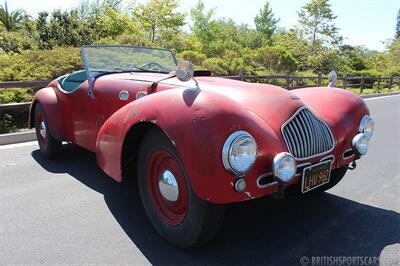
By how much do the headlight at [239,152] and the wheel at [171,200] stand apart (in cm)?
34

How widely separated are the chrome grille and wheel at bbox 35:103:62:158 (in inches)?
126

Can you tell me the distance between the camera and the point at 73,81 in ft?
15.5

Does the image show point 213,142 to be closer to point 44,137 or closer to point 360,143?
point 360,143

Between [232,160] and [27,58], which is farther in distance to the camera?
[27,58]

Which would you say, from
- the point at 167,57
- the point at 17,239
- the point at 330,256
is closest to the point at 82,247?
the point at 17,239

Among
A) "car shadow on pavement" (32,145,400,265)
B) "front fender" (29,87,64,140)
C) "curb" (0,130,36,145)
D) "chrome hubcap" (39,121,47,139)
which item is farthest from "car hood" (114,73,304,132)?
"curb" (0,130,36,145)

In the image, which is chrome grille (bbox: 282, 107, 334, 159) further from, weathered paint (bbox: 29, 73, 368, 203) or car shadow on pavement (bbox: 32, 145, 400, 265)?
car shadow on pavement (bbox: 32, 145, 400, 265)

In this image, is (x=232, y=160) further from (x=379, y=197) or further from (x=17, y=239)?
(x=379, y=197)

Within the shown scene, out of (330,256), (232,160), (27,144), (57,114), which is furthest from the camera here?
(27,144)

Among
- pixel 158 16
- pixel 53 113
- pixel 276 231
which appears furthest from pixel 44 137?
pixel 158 16

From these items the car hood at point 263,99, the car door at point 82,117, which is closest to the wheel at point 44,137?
the car door at point 82,117

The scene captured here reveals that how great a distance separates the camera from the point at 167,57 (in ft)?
15.8

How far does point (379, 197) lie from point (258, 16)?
4920cm

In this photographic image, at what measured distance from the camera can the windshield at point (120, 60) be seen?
4.47 m
